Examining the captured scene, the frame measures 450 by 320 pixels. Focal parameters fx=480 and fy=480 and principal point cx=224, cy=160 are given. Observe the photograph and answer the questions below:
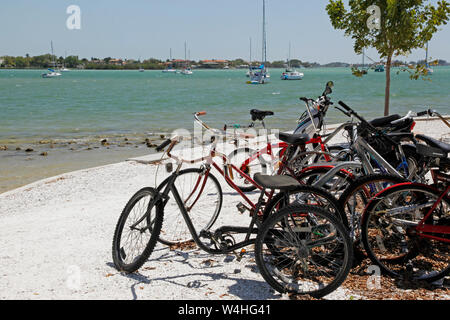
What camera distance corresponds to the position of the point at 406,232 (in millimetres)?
3799

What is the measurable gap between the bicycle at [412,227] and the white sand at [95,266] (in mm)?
585

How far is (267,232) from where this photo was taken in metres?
3.58

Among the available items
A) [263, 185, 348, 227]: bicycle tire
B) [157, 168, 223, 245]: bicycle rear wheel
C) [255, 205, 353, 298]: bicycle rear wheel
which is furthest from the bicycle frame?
[157, 168, 223, 245]: bicycle rear wheel

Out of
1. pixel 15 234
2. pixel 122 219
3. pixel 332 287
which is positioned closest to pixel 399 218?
pixel 332 287

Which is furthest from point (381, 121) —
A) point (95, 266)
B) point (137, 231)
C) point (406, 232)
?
point (95, 266)

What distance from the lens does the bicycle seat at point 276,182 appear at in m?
3.61

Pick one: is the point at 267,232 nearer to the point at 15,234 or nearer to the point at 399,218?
the point at 399,218

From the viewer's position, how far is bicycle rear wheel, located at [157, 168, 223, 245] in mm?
4441

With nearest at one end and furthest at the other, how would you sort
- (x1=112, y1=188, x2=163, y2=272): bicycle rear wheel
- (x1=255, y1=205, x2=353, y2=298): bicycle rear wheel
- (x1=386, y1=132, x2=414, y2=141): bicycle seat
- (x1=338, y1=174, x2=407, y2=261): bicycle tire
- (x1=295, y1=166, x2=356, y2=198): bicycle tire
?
(x1=255, y1=205, x2=353, y2=298): bicycle rear wheel < (x1=338, y1=174, x2=407, y2=261): bicycle tire < (x1=112, y1=188, x2=163, y2=272): bicycle rear wheel < (x1=295, y1=166, x2=356, y2=198): bicycle tire < (x1=386, y1=132, x2=414, y2=141): bicycle seat

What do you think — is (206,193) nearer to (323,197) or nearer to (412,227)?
(323,197)

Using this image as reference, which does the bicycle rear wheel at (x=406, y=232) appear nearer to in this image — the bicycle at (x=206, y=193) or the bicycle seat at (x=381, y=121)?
the bicycle at (x=206, y=193)

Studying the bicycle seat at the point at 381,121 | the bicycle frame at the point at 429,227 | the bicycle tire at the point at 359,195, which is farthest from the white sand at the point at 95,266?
the bicycle seat at the point at 381,121

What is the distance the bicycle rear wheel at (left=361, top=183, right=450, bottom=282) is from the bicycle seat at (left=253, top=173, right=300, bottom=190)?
0.63 meters

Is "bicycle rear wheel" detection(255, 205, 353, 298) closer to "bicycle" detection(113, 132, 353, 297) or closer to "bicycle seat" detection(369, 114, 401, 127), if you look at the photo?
"bicycle" detection(113, 132, 353, 297)
